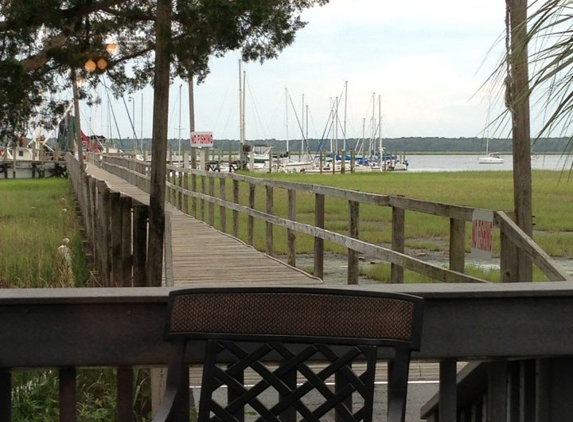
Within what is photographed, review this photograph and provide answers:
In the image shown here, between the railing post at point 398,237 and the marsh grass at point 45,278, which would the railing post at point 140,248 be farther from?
the railing post at point 398,237

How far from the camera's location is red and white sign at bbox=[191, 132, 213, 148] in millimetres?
37281

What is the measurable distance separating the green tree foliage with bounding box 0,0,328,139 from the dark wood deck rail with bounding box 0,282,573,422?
31.0 feet

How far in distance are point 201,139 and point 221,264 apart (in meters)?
27.4

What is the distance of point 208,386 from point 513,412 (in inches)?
34.0

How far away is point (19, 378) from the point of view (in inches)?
217

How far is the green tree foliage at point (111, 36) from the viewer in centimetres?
1202

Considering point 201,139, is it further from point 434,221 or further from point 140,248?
point 140,248

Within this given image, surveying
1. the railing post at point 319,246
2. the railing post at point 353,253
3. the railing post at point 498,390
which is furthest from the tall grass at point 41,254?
the railing post at point 498,390

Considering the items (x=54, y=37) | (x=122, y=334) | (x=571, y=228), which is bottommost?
(x=571, y=228)

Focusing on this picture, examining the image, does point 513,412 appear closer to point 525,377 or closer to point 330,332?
point 525,377

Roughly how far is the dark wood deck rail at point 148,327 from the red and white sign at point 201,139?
114 ft

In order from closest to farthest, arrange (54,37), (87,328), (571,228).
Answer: (87,328) → (54,37) → (571,228)

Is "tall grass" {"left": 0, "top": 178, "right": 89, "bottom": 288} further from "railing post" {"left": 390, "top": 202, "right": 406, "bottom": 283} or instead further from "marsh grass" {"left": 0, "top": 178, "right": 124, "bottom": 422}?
"railing post" {"left": 390, "top": 202, "right": 406, "bottom": 283}

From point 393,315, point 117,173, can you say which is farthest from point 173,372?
point 117,173
